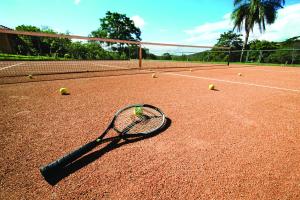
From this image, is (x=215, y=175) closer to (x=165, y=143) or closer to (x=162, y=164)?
(x=162, y=164)

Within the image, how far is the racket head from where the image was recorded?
264 cm

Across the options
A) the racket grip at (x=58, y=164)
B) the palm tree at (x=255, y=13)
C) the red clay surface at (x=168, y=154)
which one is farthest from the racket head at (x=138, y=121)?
the palm tree at (x=255, y=13)

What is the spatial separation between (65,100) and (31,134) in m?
1.84

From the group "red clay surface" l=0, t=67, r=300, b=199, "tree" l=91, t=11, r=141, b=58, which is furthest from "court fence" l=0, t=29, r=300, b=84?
"tree" l=91, t=11, r=141, b=58

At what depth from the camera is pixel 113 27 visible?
6288 centimetres

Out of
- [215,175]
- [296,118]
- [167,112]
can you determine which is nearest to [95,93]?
[167,112]

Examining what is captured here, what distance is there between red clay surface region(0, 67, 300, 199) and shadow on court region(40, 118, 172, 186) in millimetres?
63

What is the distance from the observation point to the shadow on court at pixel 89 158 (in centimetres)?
182

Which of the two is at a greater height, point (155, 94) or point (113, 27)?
point (113, 27)

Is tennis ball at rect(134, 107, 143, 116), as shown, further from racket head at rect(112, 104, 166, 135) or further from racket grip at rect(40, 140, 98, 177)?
racket grip at rect(40, 140, 98, 177)

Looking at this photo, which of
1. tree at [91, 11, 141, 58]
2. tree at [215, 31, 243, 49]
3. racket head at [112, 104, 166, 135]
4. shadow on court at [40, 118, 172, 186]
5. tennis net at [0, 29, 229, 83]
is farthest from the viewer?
tree at [91, 11, 141, 58]

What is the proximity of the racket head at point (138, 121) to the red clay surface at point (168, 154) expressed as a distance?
0.69ft

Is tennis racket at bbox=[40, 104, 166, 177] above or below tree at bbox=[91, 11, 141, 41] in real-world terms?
below

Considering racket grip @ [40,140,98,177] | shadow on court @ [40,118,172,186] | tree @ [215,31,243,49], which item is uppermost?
tree @ [215,31,243,49]
